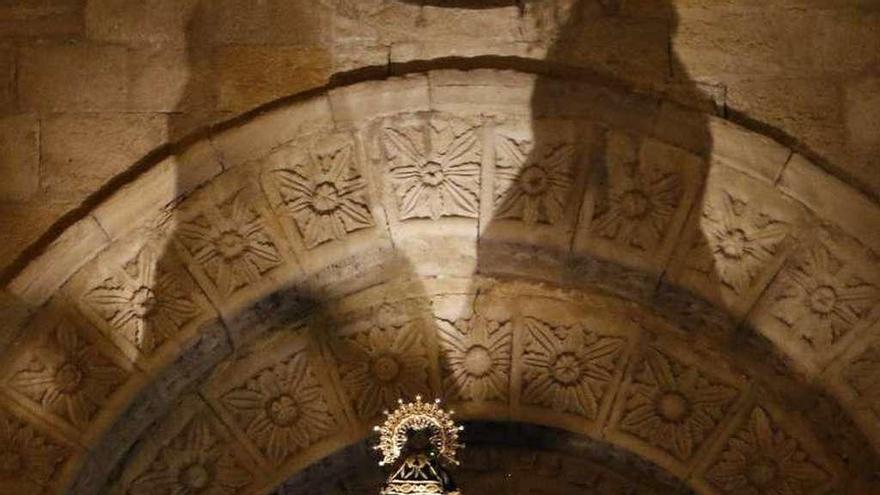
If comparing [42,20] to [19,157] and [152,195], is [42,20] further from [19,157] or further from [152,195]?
[152,195]

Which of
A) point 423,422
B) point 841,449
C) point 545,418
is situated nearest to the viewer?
point 423,422

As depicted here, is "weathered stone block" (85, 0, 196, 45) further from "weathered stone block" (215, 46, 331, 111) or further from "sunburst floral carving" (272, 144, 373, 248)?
"sunburst floral carving" (272, 144, 373, 248)

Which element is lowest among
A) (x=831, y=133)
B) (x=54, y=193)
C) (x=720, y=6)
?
(x=54, y=193)

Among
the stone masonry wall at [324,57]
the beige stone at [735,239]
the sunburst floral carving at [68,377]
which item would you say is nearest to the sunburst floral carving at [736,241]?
the beige stone at [735,239]

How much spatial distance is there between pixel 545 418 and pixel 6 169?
1.70m

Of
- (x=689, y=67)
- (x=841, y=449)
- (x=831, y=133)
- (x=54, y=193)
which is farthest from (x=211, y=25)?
(x=841, y=449)

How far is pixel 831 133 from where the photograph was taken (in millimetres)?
4230

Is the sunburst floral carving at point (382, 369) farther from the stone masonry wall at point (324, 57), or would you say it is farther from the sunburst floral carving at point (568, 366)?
the stone masonry wall at point (324, 57)

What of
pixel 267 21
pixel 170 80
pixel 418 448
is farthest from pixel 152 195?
pixel 418 448

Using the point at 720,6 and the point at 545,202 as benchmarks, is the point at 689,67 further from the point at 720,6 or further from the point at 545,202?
the point at 545,202

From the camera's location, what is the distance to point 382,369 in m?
4.77

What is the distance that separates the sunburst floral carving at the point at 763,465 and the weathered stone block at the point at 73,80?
6.42 feet

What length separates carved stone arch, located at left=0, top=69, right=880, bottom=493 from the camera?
165 inches

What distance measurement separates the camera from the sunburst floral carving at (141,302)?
4.23 meters
